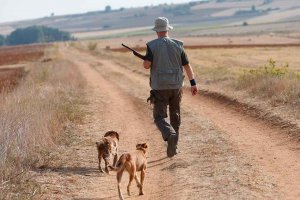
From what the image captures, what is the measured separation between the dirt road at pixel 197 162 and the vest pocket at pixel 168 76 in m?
1.33

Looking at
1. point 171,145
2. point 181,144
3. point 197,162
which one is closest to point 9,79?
point 181,144

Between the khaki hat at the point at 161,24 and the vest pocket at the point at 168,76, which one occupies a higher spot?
the khaki hat at the point at 161,24

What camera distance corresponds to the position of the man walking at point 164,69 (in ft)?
33.1

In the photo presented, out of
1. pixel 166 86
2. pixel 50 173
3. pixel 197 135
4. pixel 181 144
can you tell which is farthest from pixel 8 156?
pixel 197 135

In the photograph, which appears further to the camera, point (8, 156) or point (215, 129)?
point (215, 129)

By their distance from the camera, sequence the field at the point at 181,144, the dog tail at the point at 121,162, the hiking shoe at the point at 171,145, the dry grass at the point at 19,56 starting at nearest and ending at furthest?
the dog tail at the point at 121,162, the field at the point at 181,144, the hiking shoe at the point at 171,145, the dry grass at the point at 19,56

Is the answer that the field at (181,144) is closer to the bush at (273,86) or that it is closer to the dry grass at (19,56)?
the bush at (273,86)

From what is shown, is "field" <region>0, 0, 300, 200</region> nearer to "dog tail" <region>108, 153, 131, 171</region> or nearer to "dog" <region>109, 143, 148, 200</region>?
"dog" <region>109, 143, 148, 200</region>

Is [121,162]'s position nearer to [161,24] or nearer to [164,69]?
[164,69]

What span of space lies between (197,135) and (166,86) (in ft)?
8.50

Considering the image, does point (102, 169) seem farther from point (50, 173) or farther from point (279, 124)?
point (279, 124)

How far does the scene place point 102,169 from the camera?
1009 cm

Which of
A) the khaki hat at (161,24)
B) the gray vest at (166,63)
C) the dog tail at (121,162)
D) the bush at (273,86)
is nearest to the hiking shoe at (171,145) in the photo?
the gray vest at (166,63)

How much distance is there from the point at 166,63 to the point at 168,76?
8.9 inches
